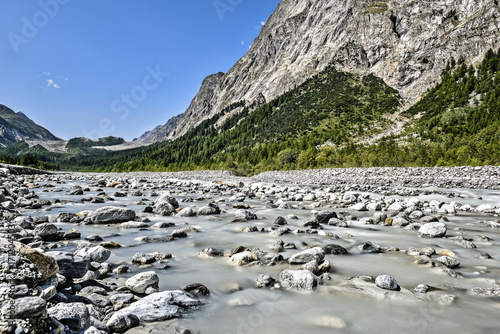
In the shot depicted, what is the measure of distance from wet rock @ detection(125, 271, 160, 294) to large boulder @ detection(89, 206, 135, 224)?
5.46 m

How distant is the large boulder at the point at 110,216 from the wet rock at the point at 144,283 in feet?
17.9

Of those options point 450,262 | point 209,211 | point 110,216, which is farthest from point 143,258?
point 209,211

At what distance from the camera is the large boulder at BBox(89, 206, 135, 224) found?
27.3 feet

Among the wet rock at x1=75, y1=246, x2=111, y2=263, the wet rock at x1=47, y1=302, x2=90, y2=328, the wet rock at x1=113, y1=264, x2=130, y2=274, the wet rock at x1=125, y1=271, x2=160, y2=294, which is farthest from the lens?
the wet rock at x1=75, y1=246, x2=111, y2=263

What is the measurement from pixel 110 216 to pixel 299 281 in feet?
22.9

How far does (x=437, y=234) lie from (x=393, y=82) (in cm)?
14649

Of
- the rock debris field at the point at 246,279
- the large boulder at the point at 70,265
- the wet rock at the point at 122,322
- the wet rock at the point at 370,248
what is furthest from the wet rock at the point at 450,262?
the large boulder at the point at 70,265

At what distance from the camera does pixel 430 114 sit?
93.1m

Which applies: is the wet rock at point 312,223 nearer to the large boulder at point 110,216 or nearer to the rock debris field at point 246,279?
the rock debris field at point 246,279

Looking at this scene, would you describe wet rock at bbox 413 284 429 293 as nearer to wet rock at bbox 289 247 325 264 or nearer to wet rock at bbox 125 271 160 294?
wet rock at bbox 289 247 325 264

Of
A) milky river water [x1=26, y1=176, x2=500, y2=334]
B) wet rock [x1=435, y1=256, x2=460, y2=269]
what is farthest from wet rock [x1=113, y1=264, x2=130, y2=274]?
wet rock [x1=435, y1=256, x2=460, y2=269]

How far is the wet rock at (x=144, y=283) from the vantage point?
3.61m

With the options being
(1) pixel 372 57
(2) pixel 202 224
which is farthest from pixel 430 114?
(2) pixel 202 224

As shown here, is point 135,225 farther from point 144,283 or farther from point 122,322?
point 122,322
